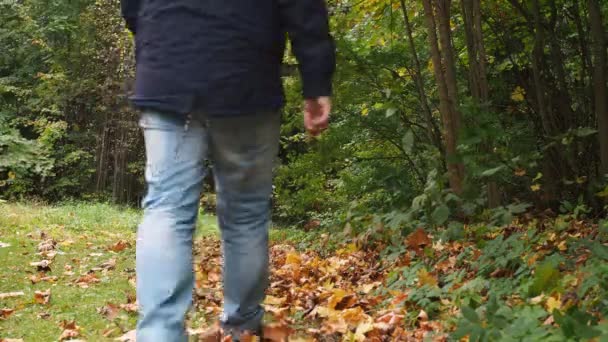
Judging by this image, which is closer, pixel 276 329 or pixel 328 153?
pixel 276 329

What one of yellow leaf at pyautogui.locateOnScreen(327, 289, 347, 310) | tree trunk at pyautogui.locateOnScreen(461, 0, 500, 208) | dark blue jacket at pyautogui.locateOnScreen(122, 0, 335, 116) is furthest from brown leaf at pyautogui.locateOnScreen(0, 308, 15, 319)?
tree trunk at pyautogui.locateOnScreen(461, 0, 500, 208)

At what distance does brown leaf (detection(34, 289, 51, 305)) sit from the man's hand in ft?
8.02

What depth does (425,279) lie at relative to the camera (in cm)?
322

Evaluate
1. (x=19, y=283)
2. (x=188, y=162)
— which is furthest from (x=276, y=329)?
(x=19, y=283)

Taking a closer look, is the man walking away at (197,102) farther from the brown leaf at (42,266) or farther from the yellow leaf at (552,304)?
the brown leaf at (42,266)

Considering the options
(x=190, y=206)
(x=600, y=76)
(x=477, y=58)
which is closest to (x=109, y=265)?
(x=477, y=58)

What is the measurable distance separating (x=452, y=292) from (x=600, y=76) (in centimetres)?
324

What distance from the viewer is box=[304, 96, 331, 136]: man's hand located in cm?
213

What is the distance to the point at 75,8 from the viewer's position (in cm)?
2647

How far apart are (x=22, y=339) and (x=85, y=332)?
0.90 feet

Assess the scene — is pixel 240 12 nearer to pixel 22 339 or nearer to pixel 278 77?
pixel 278 77

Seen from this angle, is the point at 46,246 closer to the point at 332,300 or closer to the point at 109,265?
the point at 109,265

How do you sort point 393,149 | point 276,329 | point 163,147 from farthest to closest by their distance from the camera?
point 393,149 < point 276,329 < point 163,147

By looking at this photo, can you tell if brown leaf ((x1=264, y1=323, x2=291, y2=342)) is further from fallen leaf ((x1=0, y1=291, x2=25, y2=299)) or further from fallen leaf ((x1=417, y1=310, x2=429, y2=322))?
fallen leaf ((x1=0, y1=291, x2=25, y2=299))
